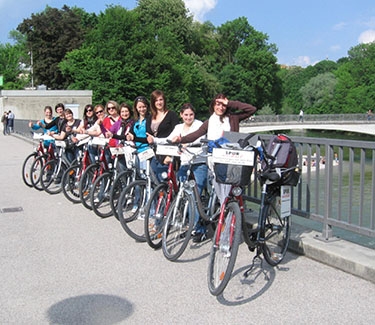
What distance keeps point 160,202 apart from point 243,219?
1.47 metres

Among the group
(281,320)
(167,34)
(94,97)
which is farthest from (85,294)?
(167,34)

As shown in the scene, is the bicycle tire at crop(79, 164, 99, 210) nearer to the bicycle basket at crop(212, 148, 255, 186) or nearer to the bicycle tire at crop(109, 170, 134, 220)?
the bicycle tire at crop(109, 170, 134, 220)

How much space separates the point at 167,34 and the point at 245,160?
176 ft

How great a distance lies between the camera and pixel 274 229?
5.18 meters

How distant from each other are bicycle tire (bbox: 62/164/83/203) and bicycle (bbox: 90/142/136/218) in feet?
3.54

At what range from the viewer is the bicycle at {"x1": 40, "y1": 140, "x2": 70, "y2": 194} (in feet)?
32.6

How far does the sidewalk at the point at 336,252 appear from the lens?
4.73 meters

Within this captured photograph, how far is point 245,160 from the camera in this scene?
178 inches

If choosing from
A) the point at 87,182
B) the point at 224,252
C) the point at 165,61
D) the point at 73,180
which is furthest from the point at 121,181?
the point at 165,61

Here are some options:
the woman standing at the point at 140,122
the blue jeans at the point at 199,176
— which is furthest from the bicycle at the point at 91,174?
the blue jeans at the point at 199,176

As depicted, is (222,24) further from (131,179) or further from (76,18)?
(131,179)

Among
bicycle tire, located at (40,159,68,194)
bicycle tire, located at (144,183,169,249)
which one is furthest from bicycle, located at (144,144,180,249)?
bicycle tire, located at (40,159,68,194)

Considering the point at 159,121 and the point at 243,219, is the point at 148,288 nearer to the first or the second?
the point at 243,219

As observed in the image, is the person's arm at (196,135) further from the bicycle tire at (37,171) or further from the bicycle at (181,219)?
the bicycle tire at (37,171)
